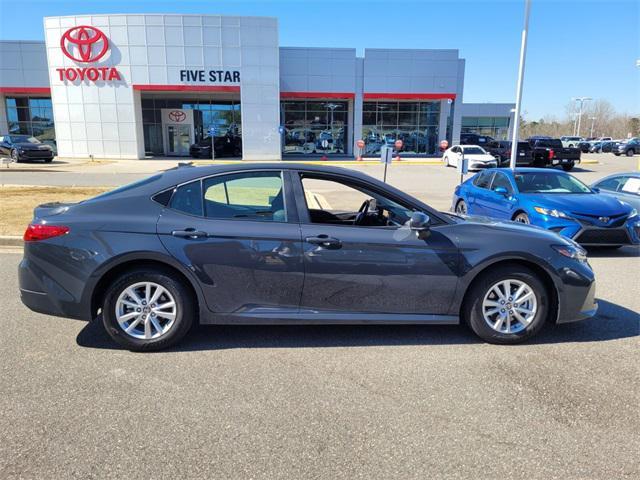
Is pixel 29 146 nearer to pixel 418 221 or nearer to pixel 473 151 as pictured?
pixel 473 151

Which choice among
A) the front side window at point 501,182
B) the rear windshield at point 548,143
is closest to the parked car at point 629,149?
the rear windshield at point 548,143

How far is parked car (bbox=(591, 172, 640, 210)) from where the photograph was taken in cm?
920

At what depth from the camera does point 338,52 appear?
35.2 meters

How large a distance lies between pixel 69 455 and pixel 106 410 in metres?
0.47

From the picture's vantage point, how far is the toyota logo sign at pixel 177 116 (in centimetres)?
3725

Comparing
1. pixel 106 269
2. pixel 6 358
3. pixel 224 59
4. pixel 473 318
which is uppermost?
pixel 224 59

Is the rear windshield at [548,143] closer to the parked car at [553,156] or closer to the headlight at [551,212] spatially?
the parked car at [553,156]

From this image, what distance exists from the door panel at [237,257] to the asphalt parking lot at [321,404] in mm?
531

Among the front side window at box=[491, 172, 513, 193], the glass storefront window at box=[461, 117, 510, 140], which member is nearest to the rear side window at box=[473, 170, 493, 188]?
the front side window at box=[491, 172, 513, 193]

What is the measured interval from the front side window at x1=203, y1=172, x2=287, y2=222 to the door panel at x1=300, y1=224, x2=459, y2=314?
361 mm

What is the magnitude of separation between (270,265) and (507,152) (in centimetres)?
2909

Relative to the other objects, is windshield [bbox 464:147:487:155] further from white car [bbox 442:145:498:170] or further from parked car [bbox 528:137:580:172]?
parked car [bbox 528:137:580:172]

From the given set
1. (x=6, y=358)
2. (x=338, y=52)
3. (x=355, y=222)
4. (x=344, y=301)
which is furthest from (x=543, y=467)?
(x=338, y=52)

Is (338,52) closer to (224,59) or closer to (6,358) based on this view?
(224,59)
